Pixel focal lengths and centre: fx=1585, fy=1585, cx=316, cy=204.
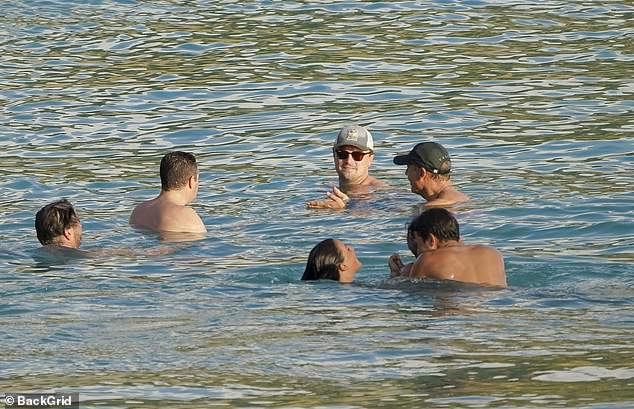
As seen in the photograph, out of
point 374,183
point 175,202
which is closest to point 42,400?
point 175,202

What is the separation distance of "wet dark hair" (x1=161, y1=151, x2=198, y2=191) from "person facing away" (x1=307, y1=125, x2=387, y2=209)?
6.87ft

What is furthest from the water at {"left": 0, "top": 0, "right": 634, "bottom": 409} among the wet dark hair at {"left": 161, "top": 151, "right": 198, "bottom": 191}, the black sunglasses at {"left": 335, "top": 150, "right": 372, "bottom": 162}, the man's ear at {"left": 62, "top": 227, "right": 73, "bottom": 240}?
the wet dark hair at {"left": 161, "top": 151, "right": 198, "bottom": 191}

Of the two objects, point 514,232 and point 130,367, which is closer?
point 130,367

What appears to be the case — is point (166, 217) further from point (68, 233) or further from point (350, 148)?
point (350, 148)

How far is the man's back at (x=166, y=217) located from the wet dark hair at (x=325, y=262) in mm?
2524

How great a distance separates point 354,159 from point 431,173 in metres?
1.27

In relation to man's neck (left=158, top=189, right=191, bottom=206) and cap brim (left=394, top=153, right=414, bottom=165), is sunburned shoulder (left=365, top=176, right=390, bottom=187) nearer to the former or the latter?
cap brim (left=394, top=153, right=414, bottom=165)

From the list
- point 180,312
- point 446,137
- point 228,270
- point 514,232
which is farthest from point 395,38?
point 180,312

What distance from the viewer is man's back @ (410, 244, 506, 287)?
1140 centimetres

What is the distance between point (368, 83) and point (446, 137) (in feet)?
10.6

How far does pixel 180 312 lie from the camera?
11.1 meters

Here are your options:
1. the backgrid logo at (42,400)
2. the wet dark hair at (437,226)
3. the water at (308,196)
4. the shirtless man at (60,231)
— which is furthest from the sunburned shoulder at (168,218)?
the backgrid logo at (42,400)

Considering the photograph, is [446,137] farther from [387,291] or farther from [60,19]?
[60,19]

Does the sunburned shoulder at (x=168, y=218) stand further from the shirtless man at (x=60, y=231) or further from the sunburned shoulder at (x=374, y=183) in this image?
the sunburned shoulder at (x=374, y=183)
